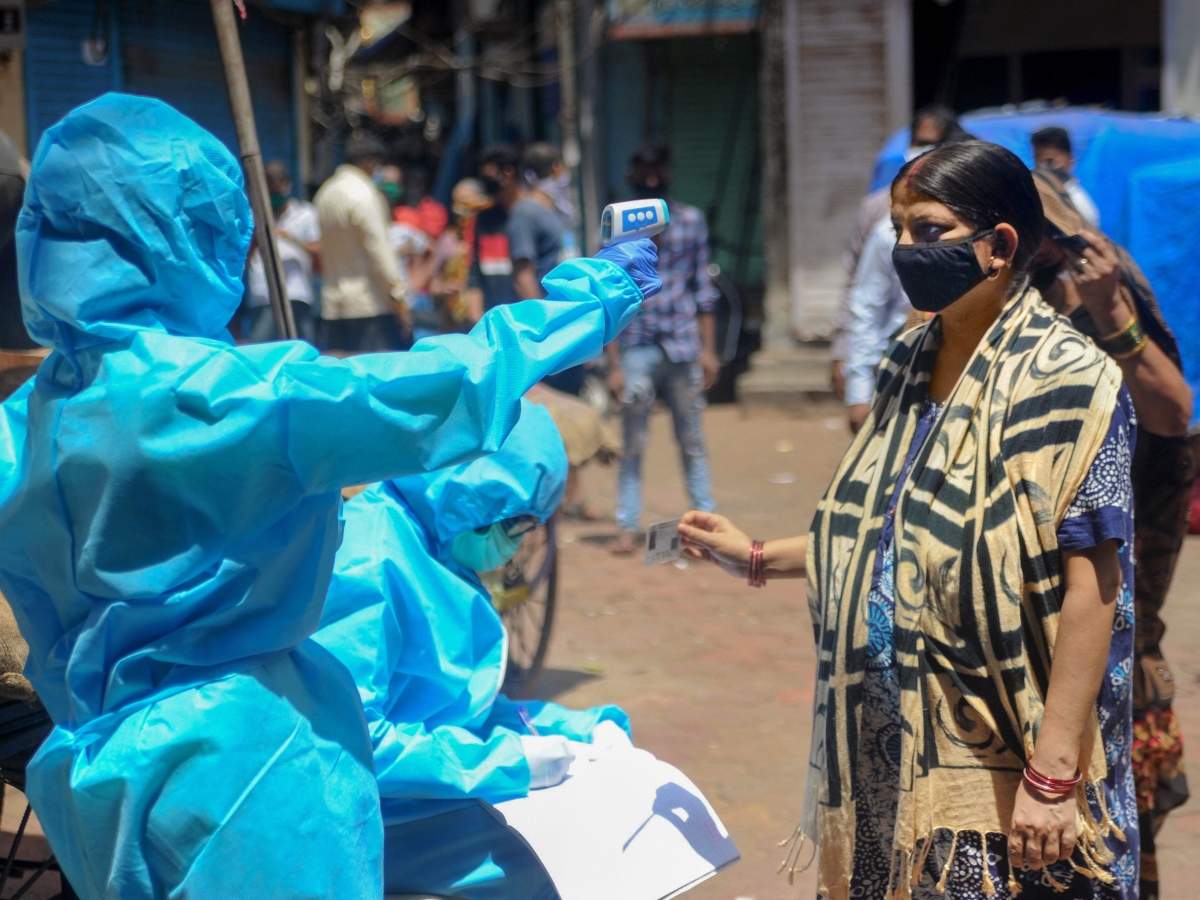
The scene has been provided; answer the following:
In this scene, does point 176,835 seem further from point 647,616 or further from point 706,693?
point 647,616

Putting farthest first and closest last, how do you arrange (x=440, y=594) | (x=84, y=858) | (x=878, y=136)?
(x=878, y=136) < (x=440, y=594) < (x=84, y=858)

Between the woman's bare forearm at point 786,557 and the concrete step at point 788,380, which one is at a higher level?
the woman's bare forearm at point 786,557

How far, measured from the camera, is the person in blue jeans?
7.32 metres

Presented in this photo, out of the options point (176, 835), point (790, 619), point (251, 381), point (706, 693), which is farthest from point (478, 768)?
point (790, 619)

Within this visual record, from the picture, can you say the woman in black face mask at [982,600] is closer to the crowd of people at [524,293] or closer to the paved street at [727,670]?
the paved street at [727,670]

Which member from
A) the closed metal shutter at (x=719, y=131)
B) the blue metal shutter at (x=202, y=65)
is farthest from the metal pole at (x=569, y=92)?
the blue metal shutter at (x=202, y=65)

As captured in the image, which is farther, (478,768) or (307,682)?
(478,768)

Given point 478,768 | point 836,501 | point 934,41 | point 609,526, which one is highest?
point 934,41

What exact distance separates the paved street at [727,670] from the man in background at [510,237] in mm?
1391

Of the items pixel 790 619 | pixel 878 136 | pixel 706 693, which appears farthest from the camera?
pixel 878 136

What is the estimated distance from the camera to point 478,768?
8.80 feet

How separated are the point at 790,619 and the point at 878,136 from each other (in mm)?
6569

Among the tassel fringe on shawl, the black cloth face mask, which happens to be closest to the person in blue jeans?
the black cloth face mask

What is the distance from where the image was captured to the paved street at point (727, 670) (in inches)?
167
